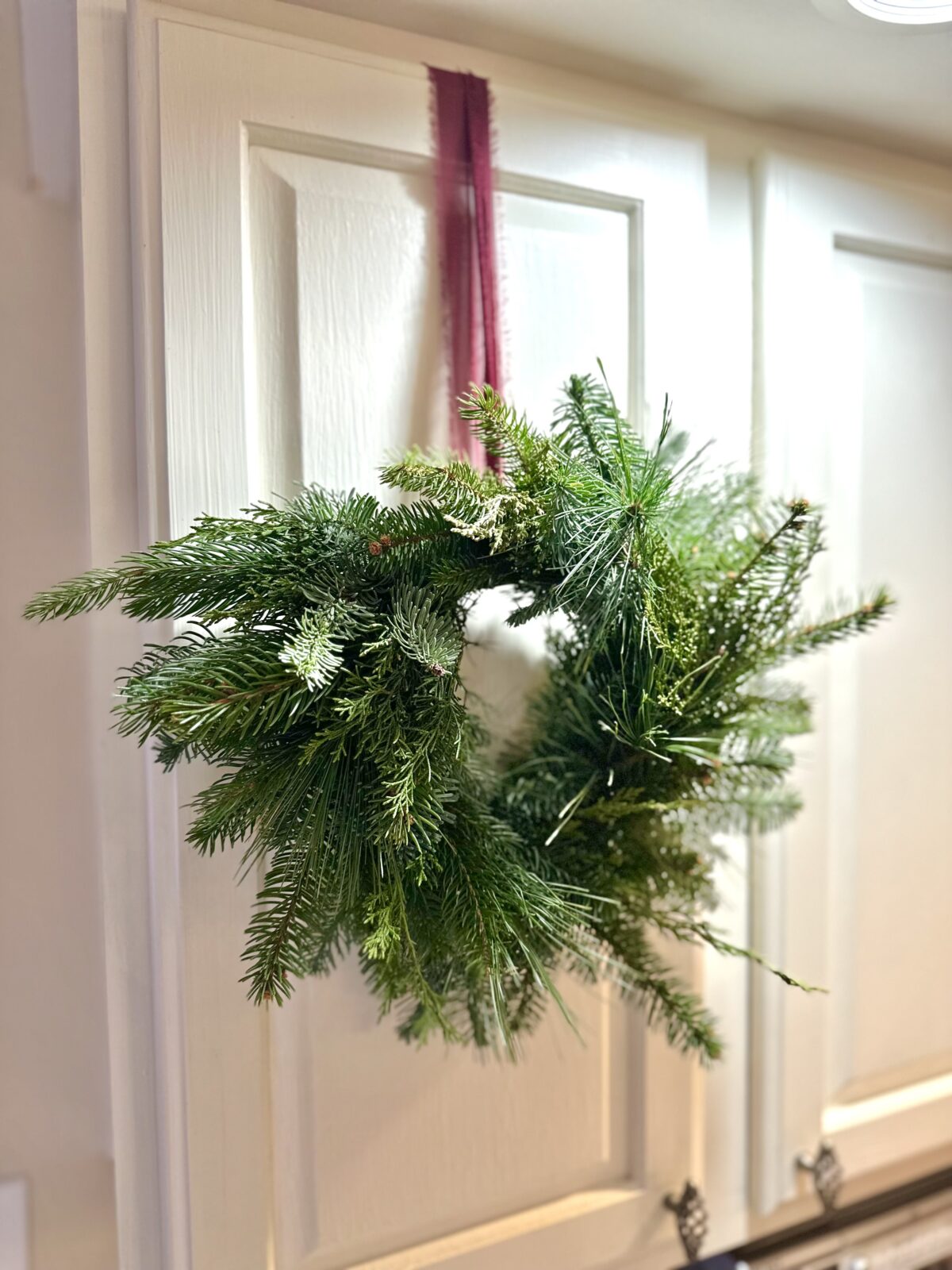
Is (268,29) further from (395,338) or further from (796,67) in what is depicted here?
(796,67)

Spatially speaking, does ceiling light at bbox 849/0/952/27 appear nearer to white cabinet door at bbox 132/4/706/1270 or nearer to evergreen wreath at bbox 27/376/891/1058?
white cabinet door at bbox 132/4/706/1270

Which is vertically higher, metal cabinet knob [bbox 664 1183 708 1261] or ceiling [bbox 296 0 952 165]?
ceiling [bbox 296 0 952 165]

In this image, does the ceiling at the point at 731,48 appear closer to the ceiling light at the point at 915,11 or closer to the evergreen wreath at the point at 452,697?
the ceiling light at the point at 915,11

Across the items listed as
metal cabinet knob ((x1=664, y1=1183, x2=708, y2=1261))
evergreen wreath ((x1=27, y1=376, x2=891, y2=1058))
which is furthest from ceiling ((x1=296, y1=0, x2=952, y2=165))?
metal cabinet knob ((x1=664, y1=1183, x2=708, y2=1261))

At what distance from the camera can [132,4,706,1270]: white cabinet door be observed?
614 mm

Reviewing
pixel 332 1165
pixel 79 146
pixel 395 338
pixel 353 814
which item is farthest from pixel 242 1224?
pixel 79 146

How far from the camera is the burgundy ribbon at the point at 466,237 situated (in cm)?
68

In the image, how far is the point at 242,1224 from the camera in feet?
2.16

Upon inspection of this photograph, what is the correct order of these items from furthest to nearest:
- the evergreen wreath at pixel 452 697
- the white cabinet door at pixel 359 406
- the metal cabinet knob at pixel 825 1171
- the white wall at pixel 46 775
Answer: the metal cabinet knob at pixel 825 1171 < the white wall at pixel 46 775 < the white cabinet door at pixel 359 406 < the evergreen wreath at pixel 452 697

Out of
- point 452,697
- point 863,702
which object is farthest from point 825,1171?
point 452,697

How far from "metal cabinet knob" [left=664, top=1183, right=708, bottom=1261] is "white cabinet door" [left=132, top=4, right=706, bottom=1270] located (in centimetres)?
2

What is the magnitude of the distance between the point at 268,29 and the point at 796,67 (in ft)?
1.40

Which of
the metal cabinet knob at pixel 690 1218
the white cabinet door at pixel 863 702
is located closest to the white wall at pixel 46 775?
the metal cabinet knob at pixel 690 1218

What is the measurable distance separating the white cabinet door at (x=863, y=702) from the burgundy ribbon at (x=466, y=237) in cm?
29
